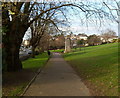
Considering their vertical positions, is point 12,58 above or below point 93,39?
below

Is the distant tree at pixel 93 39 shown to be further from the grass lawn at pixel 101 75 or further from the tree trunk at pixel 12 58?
the tree trunk at pixel 12 58

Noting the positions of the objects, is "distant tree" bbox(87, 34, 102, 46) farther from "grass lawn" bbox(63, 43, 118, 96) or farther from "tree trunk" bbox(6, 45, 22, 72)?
"tree trunk" bbox(6, 45, 22, 72)

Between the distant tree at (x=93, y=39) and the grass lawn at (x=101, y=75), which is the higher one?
the distant tree at (x=93, y=39)

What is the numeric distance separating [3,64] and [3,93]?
4.46ft

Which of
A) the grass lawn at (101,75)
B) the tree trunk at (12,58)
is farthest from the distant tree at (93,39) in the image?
the tree trunk at (12,58)

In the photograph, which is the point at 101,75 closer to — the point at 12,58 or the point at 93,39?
the point at 12,58

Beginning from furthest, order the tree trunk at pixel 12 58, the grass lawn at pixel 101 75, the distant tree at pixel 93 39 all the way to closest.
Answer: the distant tree at pixel 93 39
the tree trunk at pixel 12 58
the grass lawn at pixel 101 75

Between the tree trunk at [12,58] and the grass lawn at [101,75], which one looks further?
the tree trunk at [12,58]

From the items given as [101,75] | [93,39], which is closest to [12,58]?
[101,75]

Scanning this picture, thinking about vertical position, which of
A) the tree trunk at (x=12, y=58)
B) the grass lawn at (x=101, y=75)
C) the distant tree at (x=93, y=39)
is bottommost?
the grass lawn at (x=101, y=75)

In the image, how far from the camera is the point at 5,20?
31.2 feet

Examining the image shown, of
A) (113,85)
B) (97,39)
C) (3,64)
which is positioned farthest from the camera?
(97,39)

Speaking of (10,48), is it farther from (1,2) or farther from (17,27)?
(1,2)

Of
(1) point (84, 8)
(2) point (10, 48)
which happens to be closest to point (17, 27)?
(2) point (10, 48)
